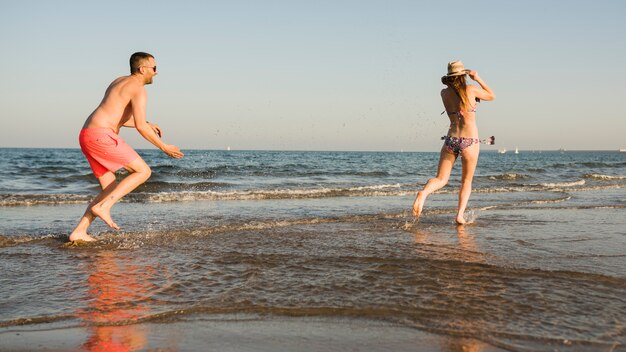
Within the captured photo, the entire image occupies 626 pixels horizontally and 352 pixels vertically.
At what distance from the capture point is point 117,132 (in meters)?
5.62

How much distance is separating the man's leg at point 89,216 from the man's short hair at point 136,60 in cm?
106

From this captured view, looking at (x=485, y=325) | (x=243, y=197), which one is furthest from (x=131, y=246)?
(x=243, y=197)

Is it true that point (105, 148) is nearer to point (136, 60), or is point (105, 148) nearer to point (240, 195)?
point (136, 60)

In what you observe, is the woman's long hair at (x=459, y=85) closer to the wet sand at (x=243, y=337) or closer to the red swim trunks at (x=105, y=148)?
the red swim trunks at (x=105, y=148)

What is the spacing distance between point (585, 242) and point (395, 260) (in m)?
2.11

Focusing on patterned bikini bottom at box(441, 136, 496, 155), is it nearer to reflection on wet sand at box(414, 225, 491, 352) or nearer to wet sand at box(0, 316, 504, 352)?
reflection on wet sand at box(414, 225, 491, 352)

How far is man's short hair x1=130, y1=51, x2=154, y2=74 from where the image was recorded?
553 centimetres

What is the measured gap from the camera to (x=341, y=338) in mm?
2691

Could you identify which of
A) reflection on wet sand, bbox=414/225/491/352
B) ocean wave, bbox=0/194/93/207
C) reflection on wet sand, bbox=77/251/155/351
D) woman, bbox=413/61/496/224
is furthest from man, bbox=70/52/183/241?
ocean wave, bbox=0/194/93/207

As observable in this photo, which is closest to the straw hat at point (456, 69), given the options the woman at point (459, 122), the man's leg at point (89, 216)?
the woman at point (459, 122)

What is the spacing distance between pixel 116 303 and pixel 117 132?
8.81 ft

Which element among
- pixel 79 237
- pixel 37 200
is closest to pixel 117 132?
pixel 79 237

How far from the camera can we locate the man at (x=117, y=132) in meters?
5.40

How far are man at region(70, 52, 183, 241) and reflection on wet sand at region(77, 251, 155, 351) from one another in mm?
950
